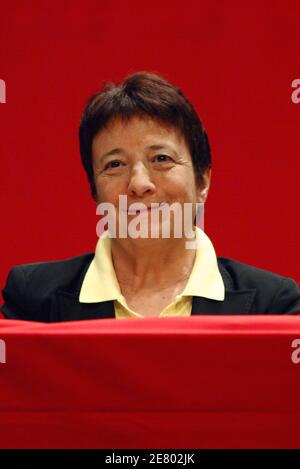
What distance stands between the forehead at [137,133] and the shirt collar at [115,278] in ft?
0.56

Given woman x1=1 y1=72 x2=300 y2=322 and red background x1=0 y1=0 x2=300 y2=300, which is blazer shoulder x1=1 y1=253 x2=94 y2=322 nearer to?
woman x1=1 y1=72 x2=300 y2=322

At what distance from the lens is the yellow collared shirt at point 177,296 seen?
1.29 m

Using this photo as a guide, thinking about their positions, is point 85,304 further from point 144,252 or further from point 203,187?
point 203,187

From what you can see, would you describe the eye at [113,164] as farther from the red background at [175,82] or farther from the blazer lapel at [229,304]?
the red background at [175,82]

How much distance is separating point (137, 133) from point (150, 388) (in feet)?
1.79

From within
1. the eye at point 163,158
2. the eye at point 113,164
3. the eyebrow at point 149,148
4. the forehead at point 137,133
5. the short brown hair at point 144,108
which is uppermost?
the short brown hair at point 144,108

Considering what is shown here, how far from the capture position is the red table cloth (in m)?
0.83

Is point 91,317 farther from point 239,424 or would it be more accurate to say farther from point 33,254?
point 33,254

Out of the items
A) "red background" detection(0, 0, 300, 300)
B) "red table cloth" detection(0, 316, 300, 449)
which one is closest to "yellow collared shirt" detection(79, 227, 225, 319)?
"red table cloth" detection(0, 316, 300, 449)

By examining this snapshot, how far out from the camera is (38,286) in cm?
133

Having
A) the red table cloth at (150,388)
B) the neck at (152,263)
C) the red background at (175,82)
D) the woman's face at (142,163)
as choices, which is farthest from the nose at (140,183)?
the red background at (175,82)

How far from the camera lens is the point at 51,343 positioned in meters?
0.84

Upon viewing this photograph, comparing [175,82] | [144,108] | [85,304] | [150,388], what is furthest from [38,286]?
[175,82]

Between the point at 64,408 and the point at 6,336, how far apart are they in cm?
9
